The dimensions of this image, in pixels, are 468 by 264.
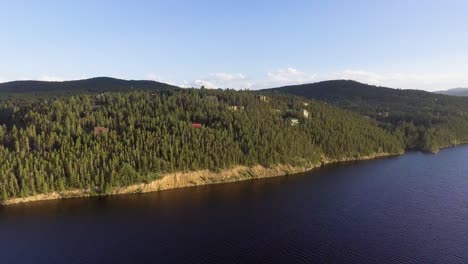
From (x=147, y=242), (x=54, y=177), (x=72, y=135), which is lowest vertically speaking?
(x=147, y=242)

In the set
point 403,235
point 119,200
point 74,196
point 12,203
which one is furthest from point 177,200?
point 403,235

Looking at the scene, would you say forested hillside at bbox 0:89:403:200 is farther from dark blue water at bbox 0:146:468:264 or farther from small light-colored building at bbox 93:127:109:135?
dark blue water at bbox 0:146:468:264

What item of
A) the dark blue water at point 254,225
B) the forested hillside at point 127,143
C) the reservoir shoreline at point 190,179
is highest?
the forested hillside at point 127,143

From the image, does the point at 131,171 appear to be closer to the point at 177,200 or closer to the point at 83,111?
the point at 177,200

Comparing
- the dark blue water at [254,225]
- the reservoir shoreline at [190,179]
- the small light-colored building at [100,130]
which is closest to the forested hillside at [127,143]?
the small light-colored building at [100,130]

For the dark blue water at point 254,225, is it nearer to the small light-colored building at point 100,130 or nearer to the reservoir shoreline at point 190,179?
the reservoir shoreline at point 190,179
